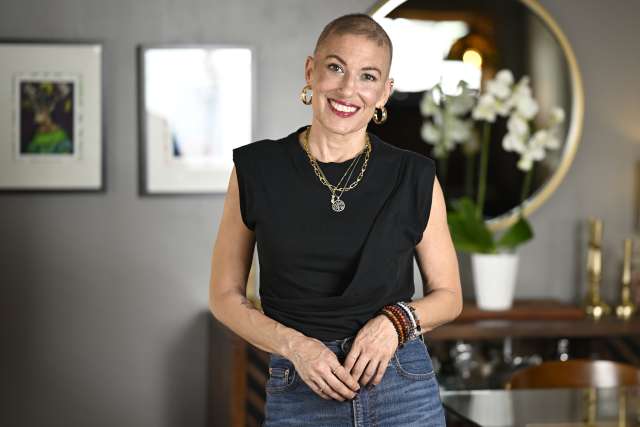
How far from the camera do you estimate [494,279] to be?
3.82 meters

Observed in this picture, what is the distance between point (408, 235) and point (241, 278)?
0.32 metres

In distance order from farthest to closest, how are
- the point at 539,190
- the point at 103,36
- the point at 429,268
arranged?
the point at 539,190 < the point at 103,36 < the point at 429,268

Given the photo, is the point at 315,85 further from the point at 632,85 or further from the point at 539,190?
the point at 632,85

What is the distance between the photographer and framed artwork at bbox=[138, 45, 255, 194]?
152 inches

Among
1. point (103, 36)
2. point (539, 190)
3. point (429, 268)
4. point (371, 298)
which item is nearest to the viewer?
point (371, 298)

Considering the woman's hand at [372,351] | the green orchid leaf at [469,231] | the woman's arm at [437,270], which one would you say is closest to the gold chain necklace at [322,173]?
the woman's arm at [437,270]

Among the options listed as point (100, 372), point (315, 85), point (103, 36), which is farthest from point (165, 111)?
point (315, 85)

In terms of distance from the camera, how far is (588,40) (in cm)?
418

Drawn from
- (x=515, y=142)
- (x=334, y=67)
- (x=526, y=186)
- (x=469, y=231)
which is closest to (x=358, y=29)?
(x=334, y=67)

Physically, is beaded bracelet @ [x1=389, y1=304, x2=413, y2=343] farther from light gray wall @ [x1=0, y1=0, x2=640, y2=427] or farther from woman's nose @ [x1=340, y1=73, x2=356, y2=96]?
light gray wall @ [x1=0, y1=0, x2=640, y2=427]

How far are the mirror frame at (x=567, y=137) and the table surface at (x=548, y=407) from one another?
4.61ft

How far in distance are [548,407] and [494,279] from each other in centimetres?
130

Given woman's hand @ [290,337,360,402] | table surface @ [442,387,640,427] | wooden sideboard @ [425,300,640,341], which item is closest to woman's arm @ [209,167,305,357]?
woman's hand @ [290,337,360,402]

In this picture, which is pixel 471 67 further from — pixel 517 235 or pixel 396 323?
pixel 396 323
